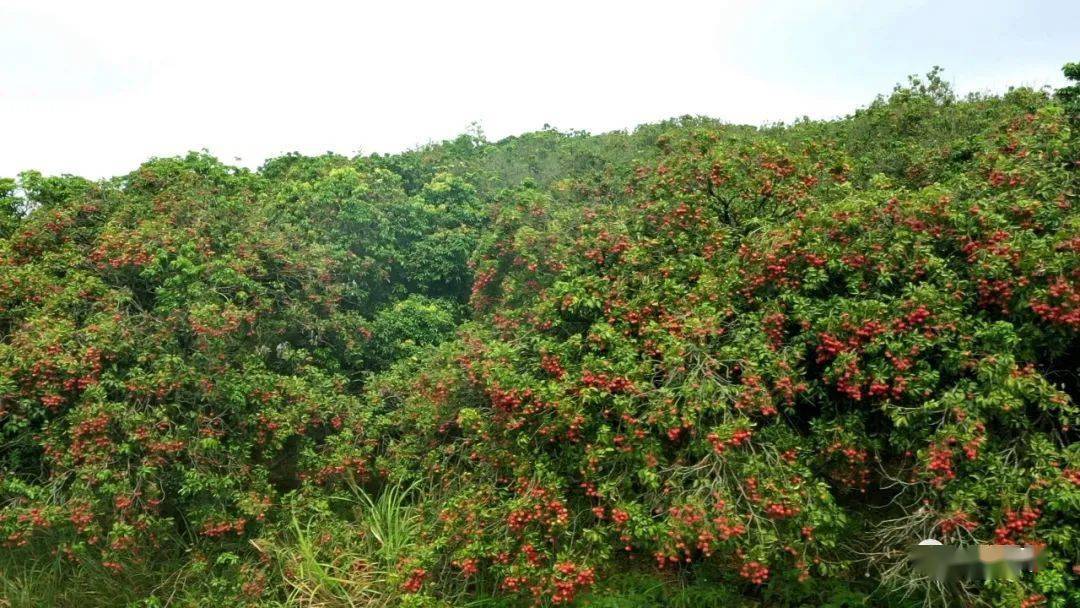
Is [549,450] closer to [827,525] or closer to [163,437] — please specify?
[827,525]

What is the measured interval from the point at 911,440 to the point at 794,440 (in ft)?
2.32

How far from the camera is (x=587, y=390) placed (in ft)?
18.2

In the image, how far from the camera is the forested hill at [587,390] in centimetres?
504

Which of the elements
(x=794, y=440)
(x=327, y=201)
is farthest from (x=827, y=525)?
(x=327, y=201)

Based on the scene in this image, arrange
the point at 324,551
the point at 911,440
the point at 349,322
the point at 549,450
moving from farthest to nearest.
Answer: the point at 349,322 → the point at 324,551 → the point at 549,450 → the point at 911,440

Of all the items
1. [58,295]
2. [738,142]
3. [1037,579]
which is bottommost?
[1037,579]

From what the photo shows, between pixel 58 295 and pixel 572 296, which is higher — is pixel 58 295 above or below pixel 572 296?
above

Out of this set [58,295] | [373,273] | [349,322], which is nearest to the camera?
[58,295]

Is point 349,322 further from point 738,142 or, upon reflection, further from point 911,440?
point 911,440

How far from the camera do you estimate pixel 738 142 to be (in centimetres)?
755

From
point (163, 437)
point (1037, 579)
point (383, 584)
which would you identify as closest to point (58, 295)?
point (163, 437)

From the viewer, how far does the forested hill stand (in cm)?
504

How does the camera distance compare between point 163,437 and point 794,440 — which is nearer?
point 794,440

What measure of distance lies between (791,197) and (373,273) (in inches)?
219
